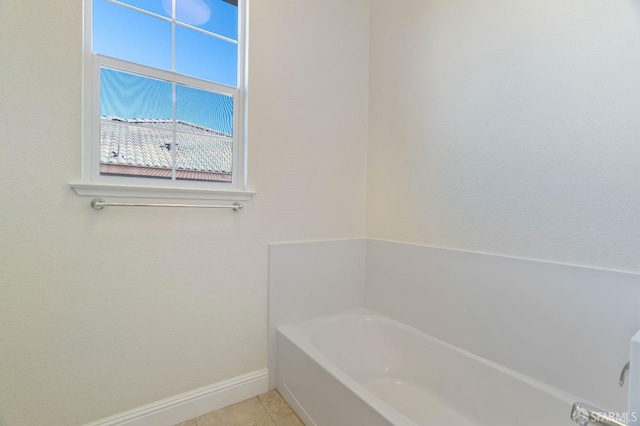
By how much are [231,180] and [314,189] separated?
560 millimetres

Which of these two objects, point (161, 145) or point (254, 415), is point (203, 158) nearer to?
point (161, 145)

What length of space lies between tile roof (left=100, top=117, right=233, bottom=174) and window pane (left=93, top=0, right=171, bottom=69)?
322mm

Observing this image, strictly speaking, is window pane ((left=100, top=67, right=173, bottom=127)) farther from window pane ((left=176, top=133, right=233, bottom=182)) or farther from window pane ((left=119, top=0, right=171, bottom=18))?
window pane ((left=119, top=0, right=171, bottom=18))

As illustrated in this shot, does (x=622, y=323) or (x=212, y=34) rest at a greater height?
(x=212, y=34)

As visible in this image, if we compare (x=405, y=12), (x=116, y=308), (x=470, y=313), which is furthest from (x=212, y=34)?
(x=470, y=313)

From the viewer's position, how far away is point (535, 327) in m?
1.28

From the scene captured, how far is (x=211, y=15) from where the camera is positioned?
1618mm

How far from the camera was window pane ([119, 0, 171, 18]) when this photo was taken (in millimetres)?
1414

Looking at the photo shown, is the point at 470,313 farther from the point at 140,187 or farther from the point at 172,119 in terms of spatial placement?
the point at 172,119

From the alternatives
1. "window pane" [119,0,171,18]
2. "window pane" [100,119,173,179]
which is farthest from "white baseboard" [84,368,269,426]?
"window pane" [119,0,171,18]

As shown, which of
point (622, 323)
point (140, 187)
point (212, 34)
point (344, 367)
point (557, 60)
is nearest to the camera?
point (622, 323)

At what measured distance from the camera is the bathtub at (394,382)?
1.18 m

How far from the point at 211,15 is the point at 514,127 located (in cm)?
176

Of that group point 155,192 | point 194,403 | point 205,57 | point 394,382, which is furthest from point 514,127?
point 194,403
